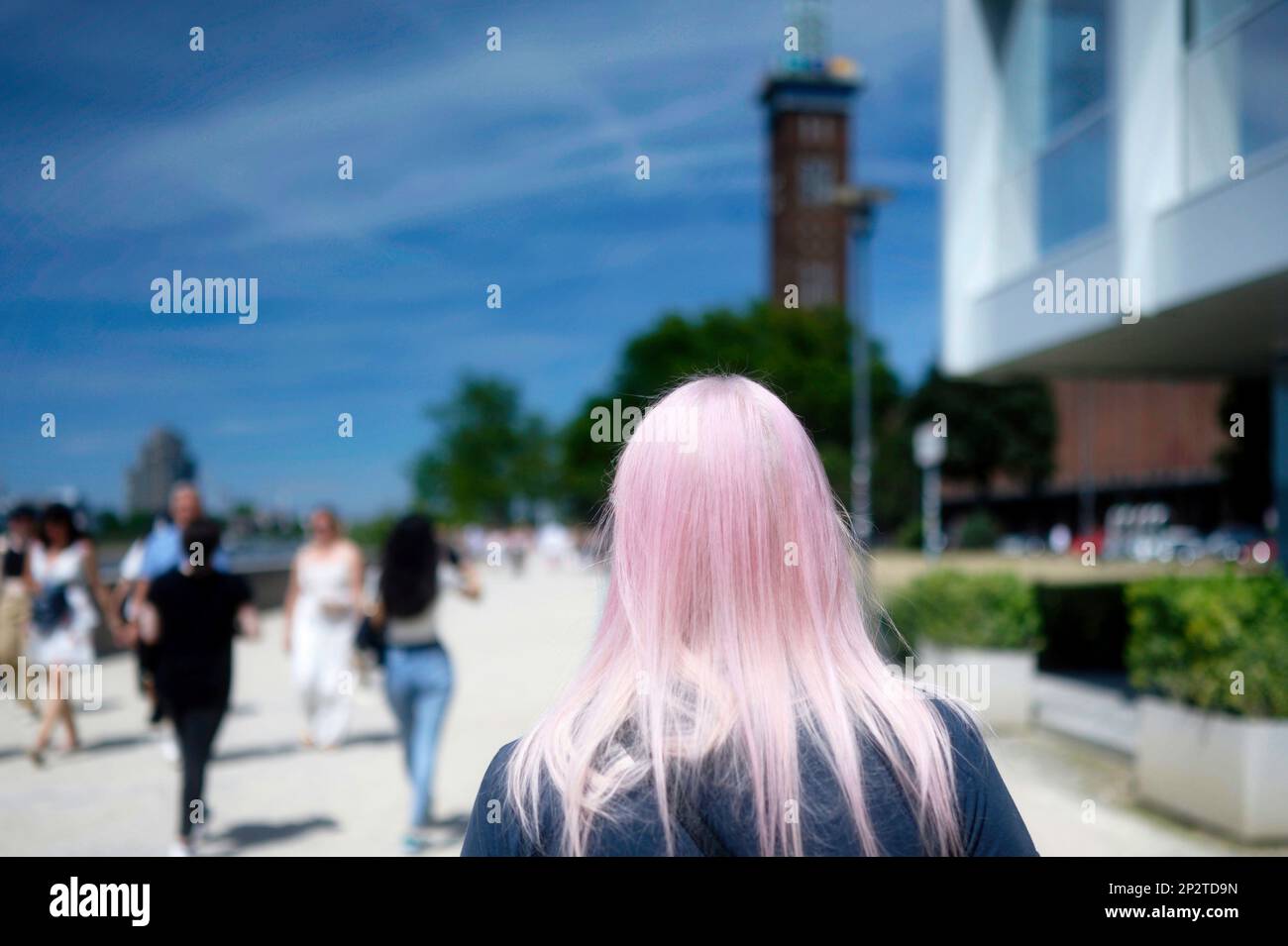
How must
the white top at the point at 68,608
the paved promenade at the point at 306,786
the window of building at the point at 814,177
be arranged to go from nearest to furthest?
the paved promenade at the point at 306,786 < the white top at the point at 68,608 < the window of building at the point at 814,177

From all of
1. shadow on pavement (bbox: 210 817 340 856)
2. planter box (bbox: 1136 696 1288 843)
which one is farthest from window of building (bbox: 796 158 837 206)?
shadow on pavement (bbox: 210 817 340 856)

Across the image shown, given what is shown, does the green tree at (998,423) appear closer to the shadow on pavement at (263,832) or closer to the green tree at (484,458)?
the green tree at (484,458)

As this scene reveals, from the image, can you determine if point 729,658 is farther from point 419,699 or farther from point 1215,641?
point 1215,641

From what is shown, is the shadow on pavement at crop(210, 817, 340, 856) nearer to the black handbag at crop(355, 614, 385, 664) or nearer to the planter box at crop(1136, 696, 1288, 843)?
the black handbag at crop(355, 614, 385, 664)

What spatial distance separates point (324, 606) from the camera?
798cm

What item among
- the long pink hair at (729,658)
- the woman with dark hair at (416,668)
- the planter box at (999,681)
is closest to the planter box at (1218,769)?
the planter box at (999,681)

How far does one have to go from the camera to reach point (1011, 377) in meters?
12.4

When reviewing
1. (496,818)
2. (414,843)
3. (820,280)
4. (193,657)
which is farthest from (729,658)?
(820,280)

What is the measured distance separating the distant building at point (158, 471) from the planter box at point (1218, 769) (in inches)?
286

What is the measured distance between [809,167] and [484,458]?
55.4 metres

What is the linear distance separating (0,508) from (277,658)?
23.3 ft

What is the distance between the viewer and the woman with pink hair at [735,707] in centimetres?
148

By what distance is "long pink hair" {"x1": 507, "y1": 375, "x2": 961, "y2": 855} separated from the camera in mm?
1478
